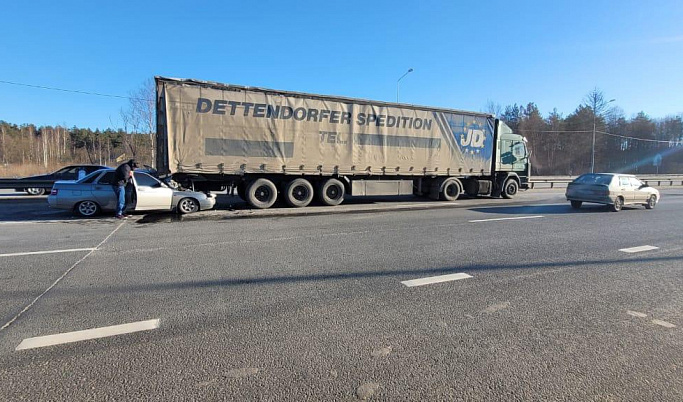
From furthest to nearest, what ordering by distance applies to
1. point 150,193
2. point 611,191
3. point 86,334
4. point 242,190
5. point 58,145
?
point 58,145 → point 242,190 → point 611,191 → point 150,193 → point 86,334

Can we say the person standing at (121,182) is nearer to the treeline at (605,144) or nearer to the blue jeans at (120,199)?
the blue jeans at (120,199)

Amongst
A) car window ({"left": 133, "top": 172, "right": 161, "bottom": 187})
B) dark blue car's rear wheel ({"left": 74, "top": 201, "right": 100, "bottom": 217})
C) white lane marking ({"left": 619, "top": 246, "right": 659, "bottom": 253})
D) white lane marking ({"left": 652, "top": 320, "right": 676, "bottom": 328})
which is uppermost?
car window ({"left": 133, "top": 172, "right": 161, "bottom": 187})

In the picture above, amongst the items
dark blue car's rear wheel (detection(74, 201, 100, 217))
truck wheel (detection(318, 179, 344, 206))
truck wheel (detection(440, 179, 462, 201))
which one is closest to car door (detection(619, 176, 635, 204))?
truck wheel (detection(440, 179, 462, 201))

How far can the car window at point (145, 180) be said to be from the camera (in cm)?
1023

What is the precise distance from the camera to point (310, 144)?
12469 mm

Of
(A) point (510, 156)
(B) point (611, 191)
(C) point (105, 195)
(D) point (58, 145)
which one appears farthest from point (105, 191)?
Answer: (D) point (58, 145)

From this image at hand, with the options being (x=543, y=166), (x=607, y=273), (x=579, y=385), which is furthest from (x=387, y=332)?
(x=543, y=166)

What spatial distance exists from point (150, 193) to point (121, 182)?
781 millimetres

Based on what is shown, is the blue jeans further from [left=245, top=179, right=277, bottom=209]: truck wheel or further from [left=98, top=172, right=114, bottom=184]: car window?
[left=245, top=179, right=277, bottom=209]: truck wheel

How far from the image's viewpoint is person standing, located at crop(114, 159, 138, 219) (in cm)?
988

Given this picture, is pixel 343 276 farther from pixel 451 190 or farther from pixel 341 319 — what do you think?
pixel 451 190

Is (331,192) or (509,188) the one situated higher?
(509,188)

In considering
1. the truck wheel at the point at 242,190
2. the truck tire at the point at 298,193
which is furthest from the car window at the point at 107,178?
the truck tire at the point at 298,193

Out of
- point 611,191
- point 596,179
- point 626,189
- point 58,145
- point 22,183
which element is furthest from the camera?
point 58,145
